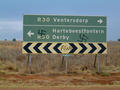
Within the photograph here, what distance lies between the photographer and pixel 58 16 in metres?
14.8

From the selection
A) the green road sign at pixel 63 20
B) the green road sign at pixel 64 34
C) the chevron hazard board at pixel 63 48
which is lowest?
the chevron hazard board at pixel 63 48

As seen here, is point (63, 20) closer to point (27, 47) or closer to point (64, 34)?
point (64, 34)

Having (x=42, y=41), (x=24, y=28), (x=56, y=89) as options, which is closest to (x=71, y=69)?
(x=42, y=41)

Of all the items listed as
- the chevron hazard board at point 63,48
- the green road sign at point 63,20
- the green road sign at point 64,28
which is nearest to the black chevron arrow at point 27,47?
the chevron hazard board at point 63,48

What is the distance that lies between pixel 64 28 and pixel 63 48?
1254 mm

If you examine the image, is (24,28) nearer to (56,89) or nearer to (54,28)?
(54,28)

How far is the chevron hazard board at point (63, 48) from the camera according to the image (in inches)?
578

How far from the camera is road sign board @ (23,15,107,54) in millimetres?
14672

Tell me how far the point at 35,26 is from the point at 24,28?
682 millimetres

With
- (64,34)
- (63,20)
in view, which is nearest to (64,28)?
(64,34)

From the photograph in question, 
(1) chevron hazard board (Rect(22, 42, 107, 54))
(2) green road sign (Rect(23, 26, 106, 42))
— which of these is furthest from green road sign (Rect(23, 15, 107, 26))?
(1) chevron hazard board (Rect(22, 42, 107, 54))

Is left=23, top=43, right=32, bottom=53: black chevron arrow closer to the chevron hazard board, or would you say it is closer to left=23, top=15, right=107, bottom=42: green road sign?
the chevron hazard board

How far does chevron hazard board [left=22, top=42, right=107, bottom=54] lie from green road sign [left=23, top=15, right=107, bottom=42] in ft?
0.83

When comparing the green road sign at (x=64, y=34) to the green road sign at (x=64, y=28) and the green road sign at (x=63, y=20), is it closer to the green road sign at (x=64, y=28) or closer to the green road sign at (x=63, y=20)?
the green road sign at (x=64, y=28)
